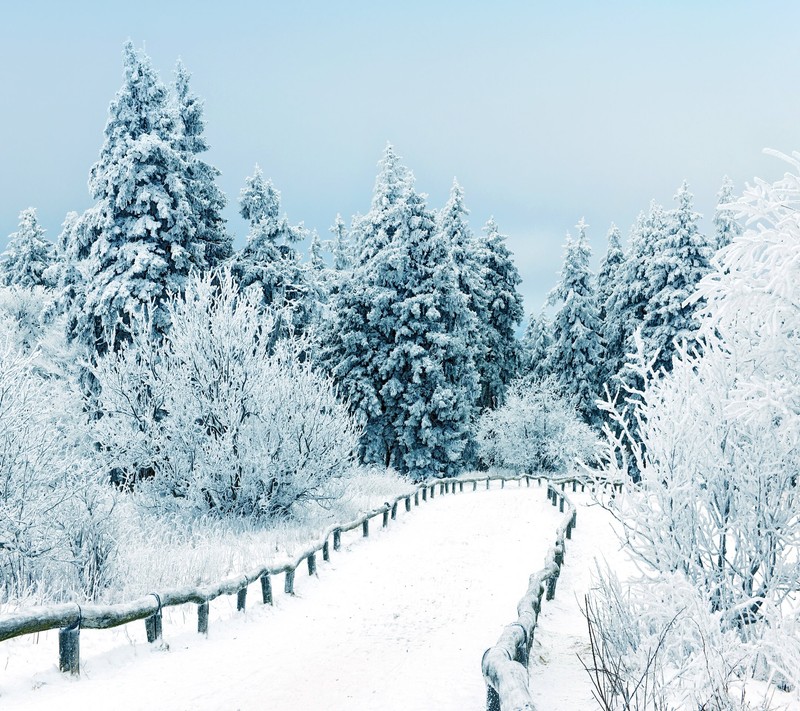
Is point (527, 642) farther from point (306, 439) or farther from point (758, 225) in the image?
point (306, 439)

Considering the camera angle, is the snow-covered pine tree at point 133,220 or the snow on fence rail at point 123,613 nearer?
the snow on fence rail at point 123,613

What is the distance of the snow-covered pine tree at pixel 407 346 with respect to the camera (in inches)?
1209

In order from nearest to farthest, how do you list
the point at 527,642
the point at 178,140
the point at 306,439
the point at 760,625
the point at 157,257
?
the point at 760,625 → the point at 527,642 → the point at 306,439 → the point at 157,257 → the point at 178,140

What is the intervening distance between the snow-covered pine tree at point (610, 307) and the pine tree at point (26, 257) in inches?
1301

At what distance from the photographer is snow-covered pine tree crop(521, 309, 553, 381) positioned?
42.7 meters

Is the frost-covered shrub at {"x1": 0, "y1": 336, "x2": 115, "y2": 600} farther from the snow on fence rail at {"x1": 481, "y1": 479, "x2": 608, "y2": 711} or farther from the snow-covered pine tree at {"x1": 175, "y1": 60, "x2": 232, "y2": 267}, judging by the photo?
the snow-covered pine tree at {"x1": 175, "y1": 60, "x2": 232, "y2": 267}

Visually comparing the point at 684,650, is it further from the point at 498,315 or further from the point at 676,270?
the point at 498,315

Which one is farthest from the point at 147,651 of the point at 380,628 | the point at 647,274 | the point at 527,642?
the point at 647,274

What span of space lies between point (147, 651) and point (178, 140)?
20.1 m

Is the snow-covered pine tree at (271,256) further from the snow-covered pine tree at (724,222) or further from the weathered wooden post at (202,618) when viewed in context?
the snow-covered pine tree at (724,222)

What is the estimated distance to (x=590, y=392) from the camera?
39344 millimetres

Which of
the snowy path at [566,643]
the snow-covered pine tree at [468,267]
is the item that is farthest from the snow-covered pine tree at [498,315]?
the snowy path at [566,643]

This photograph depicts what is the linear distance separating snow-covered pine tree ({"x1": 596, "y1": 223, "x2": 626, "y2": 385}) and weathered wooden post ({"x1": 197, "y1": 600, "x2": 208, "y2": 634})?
29.3 m

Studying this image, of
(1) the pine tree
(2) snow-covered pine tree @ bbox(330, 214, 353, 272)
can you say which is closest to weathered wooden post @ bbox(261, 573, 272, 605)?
(1) the pine tree
